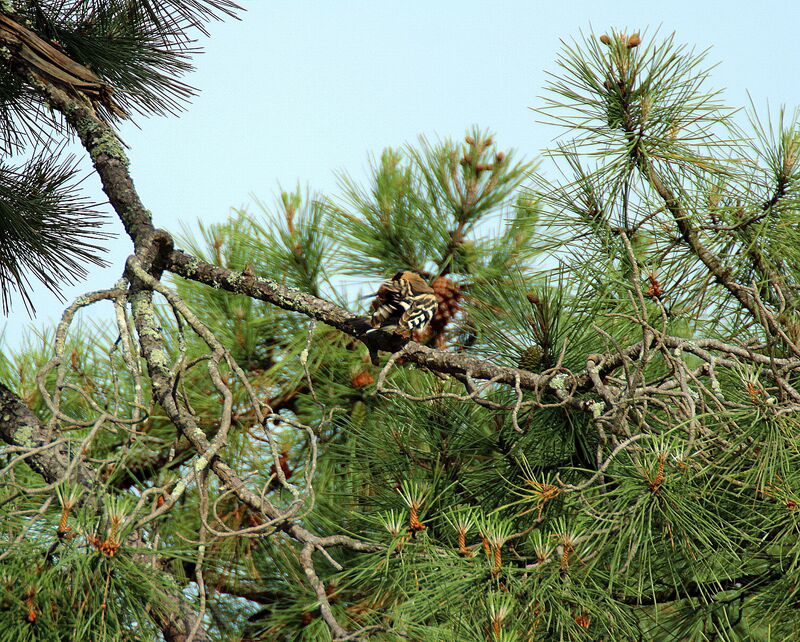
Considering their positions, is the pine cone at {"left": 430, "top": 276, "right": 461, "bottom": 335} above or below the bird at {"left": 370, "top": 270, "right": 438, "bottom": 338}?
below

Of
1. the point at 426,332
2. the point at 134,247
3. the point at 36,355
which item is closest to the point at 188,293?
the point at 36,355

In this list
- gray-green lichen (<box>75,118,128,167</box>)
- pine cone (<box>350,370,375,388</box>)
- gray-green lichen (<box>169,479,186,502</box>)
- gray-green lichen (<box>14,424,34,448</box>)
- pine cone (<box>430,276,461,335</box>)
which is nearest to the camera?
gray-green lichen (<box>169,479,186,502</box>)

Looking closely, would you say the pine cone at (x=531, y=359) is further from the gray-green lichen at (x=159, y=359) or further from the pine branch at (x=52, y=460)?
the pine branch at (x=52, y=460)

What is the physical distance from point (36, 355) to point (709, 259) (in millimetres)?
2531

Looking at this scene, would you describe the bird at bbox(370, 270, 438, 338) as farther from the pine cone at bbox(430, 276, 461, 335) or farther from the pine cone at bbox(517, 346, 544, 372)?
the pine cone at bbox(430, 276, 461, 335)

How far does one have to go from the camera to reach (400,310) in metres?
1.66

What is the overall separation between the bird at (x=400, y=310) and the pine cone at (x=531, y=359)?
0.22m

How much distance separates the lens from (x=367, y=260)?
2.99 m

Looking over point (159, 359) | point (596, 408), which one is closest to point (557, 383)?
point (596, 408)

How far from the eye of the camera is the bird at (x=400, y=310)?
1.61 meters

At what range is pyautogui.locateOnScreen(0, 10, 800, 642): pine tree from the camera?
1138mm

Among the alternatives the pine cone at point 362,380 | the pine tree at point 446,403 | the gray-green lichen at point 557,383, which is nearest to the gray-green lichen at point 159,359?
the pine tree at point 446,403

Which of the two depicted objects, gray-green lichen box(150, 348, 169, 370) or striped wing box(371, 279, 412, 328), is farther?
striped wing box(371, 279, 412, 328)

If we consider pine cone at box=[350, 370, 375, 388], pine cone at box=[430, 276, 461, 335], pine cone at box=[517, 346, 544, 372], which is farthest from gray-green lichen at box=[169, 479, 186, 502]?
pine cone at box=[350, 370, 375, 388]
